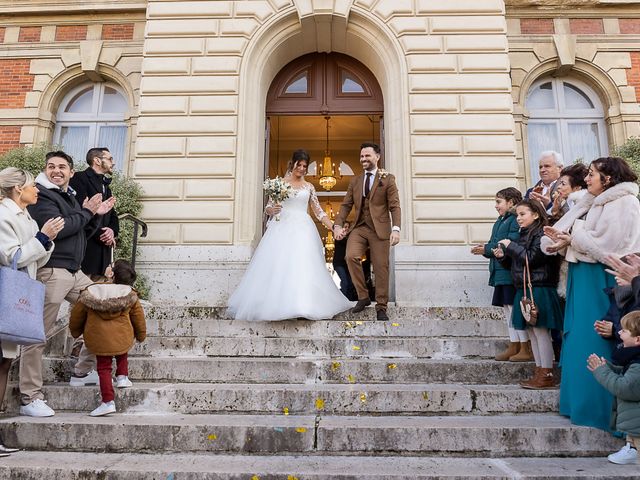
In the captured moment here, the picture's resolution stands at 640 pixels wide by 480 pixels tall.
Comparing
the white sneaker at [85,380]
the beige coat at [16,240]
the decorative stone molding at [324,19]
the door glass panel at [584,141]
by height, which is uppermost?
the decorative stone molding at [324,19]

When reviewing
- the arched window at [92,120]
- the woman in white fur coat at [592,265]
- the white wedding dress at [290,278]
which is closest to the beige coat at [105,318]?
the white wedding dress at [290,278]

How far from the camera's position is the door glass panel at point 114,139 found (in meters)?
9.66

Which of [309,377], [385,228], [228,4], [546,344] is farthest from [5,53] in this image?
[546,344]

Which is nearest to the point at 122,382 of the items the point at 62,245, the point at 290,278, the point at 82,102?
the point at 62,245

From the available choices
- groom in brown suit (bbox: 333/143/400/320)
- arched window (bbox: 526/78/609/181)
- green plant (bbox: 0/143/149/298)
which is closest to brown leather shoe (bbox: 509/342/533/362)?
Answer: groom in brown suit (bbox: 333/143/400/320)

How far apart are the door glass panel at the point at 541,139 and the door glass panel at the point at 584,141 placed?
31 centimetres

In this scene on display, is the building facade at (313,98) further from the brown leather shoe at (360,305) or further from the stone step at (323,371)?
the stone step at (323,371)

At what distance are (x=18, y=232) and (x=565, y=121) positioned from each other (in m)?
9.77

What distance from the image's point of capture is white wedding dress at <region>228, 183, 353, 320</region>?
504cm

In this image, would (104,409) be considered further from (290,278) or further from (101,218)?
(290,278)

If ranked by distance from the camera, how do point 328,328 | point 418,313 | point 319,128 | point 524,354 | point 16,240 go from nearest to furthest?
1. point 16,240
2. point 524,354
3. point 328,328
4. point 418,313
5. point 319,128

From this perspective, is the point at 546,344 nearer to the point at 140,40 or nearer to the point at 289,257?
the point at 289,257

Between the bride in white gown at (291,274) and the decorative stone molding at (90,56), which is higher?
the decorative stone molding at (90,56)

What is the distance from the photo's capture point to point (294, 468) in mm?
2791
